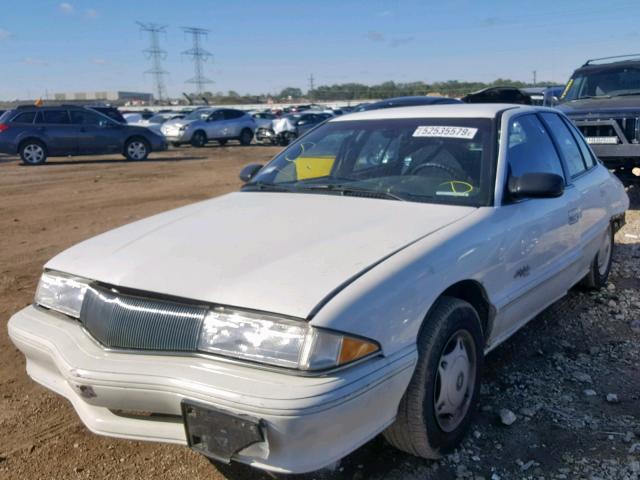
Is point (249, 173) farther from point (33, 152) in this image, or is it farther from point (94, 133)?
point (33, 152)

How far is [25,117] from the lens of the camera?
55.3ft

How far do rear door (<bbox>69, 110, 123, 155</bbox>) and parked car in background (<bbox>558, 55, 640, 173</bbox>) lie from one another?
1257 centimetres

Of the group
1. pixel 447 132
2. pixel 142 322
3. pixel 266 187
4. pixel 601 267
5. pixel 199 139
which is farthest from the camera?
pixel 199 139

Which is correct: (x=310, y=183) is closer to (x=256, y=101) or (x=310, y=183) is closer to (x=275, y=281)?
(x=275, y=281)

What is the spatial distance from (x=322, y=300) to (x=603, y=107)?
316 inches

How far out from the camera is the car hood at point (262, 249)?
7.73ft

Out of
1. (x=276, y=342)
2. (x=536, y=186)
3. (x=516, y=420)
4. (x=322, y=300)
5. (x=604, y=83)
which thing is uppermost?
(x=604, y=83)

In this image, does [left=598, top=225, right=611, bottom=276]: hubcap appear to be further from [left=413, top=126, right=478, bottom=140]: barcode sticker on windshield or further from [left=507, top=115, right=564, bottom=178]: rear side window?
[left=413, top=126, right=478, bottom=140]: barcode sticker on windshield

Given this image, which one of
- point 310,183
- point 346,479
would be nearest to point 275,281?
point 346,479

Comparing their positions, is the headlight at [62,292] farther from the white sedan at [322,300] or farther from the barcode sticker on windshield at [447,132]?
the barcode sticker on windshield at [447,132]

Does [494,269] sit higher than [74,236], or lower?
higher

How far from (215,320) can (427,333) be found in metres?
0.89

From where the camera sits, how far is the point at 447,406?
287cm

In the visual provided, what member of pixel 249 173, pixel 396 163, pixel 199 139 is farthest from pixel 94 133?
pixel 396 163
